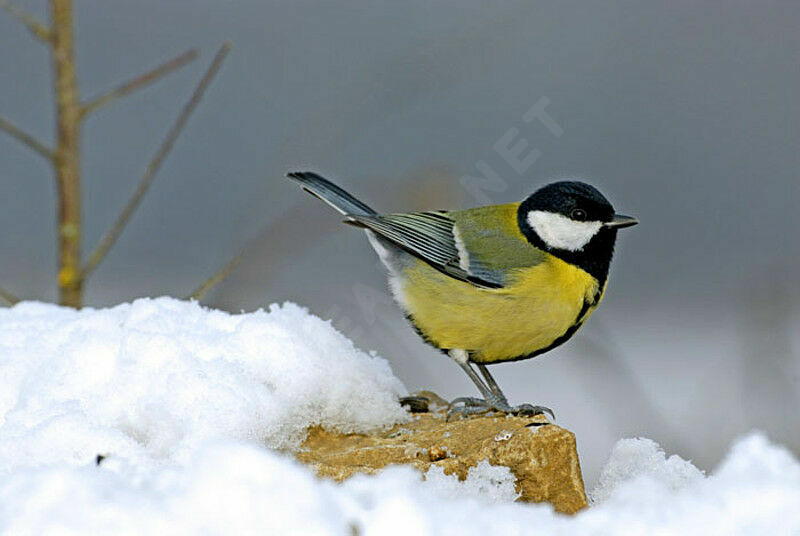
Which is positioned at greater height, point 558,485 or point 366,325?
point 558,485

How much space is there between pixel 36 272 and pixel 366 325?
1.04 m

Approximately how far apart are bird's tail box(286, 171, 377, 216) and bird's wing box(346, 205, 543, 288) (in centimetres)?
6

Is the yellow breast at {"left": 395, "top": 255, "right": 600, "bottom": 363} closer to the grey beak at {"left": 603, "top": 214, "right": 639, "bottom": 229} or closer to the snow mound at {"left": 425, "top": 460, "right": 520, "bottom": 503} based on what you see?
the grey beak at {"left": 603, "top": 214, "right": 639, "bottom": 229}

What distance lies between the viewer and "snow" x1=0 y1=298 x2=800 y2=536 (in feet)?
2.70

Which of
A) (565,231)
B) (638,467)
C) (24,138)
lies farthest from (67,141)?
(638,467)

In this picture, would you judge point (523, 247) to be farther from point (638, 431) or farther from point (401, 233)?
point (638, 431)

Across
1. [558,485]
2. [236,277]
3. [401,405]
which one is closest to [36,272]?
[236,277]

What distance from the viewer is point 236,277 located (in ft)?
7.77

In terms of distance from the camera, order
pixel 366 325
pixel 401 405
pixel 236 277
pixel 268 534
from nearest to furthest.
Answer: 1. pixel 268 534
2. pixel 401 405
3. pixel 236 277
4. pixel 366 325

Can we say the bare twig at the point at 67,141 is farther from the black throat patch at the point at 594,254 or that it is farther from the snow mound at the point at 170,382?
the black throat patch at the point at 594,254

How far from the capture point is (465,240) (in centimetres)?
247

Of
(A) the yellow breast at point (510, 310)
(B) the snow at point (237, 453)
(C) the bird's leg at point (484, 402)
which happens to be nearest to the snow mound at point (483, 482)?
(B) the snow at point (237, 453)

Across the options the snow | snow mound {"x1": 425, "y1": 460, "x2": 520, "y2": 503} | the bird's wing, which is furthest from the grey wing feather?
snow mound {"x1": 425, "y1": 460, "x2": 520, "y2": 503}

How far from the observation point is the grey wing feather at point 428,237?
93.2 inches
